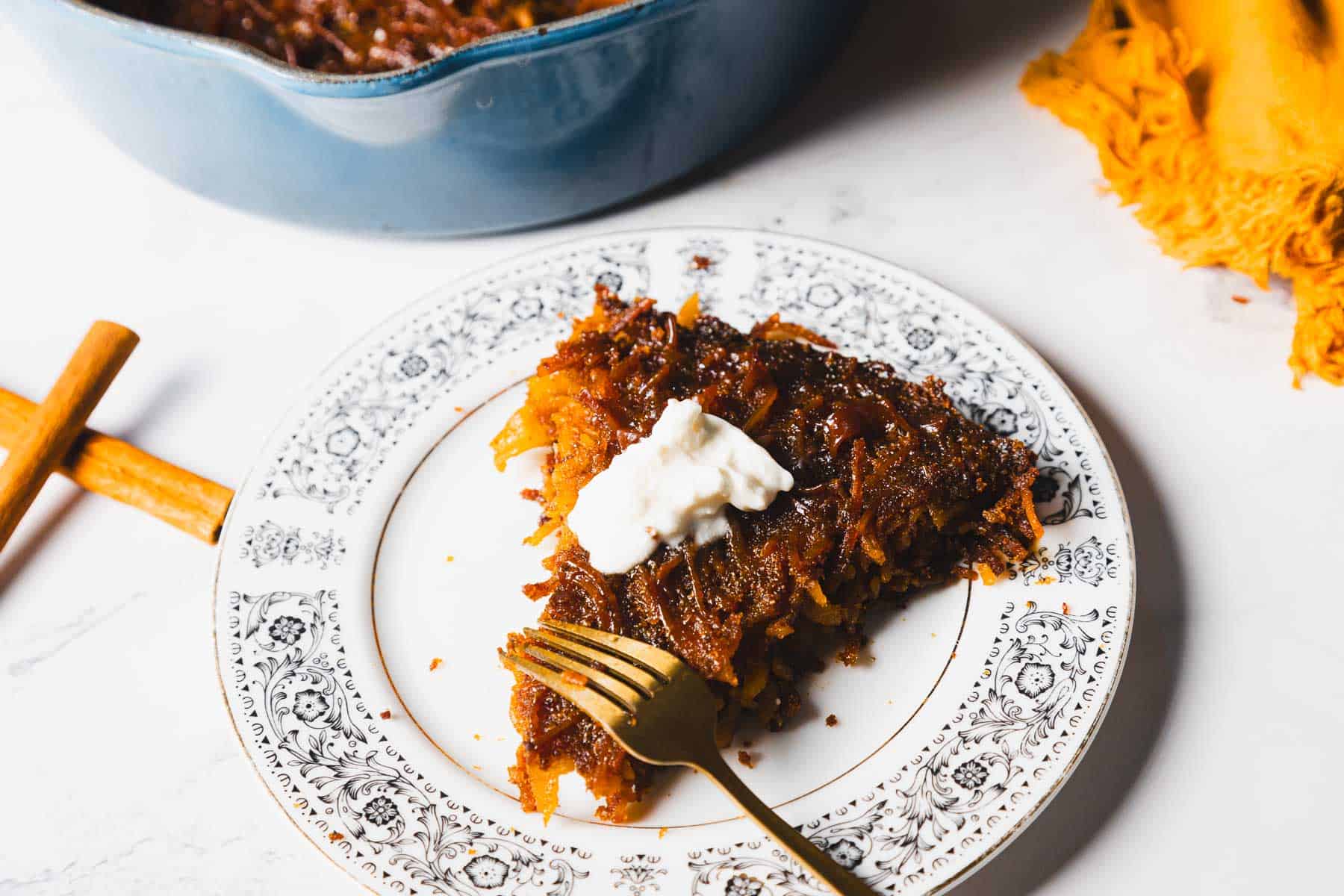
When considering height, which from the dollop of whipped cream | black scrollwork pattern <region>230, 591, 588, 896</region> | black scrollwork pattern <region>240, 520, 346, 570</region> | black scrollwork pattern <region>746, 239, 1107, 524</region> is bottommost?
black scrollwork pattern <region>230, 591, 588, 896</region>

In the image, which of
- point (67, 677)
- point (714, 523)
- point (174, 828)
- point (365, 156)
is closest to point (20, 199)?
point (365, 156)

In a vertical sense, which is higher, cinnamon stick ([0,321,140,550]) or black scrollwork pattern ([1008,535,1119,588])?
black scrollwork pattern ([1008,535,1119,588])

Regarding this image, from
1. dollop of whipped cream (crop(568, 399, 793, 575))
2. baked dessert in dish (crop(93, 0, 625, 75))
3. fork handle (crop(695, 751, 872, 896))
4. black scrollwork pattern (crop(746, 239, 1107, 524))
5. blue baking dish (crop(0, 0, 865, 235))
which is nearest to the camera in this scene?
fork handle (crop(695, 751, 872, 896))

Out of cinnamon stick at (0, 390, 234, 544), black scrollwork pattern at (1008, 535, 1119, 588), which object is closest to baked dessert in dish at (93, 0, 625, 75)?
cinnamon stick at (0, 390, 234, 544)

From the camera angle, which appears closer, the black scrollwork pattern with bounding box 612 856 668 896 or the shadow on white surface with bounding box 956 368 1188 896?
the black scrollwork pattern with bounding box 612 856 668 896

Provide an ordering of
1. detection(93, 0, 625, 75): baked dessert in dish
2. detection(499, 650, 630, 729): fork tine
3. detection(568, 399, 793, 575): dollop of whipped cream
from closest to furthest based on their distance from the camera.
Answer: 1. detection(499, 650, 630, 729): fork tine
2. detection(568, 399, 793, 575): dollop of whipped cream
3. detection(93, 0, 625, 75): baked dessert in dish

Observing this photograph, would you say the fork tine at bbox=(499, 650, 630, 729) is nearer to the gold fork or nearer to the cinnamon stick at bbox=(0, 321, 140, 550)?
the gold fork
